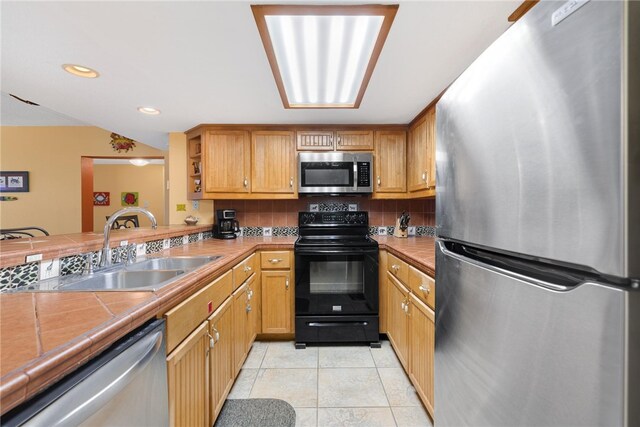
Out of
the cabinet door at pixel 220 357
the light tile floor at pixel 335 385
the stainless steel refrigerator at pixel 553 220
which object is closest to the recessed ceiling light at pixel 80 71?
the cabinet door at pixel 220 357

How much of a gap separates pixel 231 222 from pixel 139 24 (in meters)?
1.83

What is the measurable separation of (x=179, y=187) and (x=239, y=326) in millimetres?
1962

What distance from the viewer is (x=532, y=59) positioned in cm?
52

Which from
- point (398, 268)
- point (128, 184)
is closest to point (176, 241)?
point (398, 268)

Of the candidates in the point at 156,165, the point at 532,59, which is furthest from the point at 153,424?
the point at 156,165

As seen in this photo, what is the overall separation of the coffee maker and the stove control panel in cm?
73

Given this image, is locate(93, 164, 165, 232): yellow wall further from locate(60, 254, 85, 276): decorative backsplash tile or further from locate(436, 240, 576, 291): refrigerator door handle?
locate(436, 240, 576, 291): refrigerator door handle

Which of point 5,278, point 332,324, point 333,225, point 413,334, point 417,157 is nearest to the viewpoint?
point 5,278

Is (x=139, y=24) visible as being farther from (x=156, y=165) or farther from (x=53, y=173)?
(x=156, y=165)

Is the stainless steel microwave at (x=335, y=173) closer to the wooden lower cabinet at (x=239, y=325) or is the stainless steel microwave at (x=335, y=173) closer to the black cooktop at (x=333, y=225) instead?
the black cooktop at (x=333, y=225)

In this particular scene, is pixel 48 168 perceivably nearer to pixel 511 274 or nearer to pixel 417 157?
pixel 417 157

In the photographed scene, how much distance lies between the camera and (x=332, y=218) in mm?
2875

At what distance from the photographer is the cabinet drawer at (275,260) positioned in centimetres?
231

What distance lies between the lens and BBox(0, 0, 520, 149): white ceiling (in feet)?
3.76
